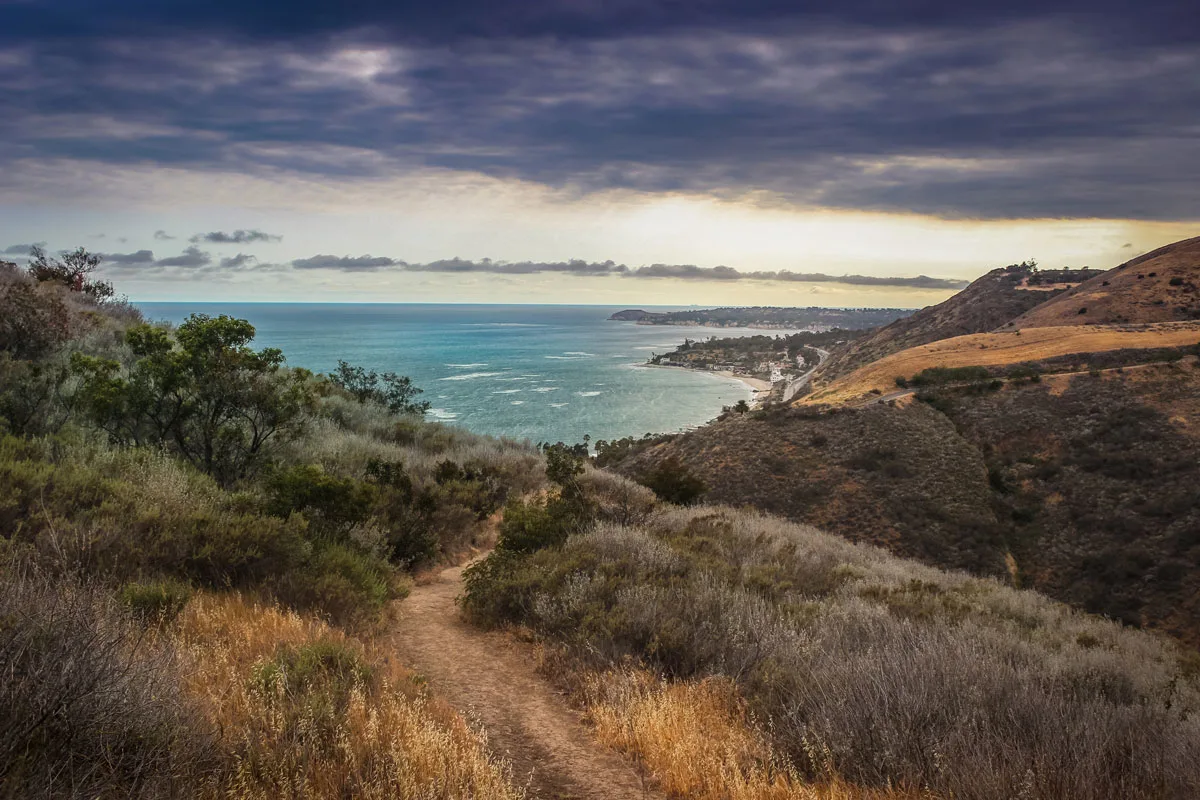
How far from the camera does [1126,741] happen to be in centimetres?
467

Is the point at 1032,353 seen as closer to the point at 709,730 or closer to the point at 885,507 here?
the point at 885,507

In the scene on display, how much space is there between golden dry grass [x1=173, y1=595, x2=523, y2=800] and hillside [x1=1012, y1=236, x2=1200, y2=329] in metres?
64.1

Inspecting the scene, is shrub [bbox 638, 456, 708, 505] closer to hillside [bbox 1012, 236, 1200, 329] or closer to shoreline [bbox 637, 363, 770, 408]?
hillside [bbox 1012, 236, 1200, 329]

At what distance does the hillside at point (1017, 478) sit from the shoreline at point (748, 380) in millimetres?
53047

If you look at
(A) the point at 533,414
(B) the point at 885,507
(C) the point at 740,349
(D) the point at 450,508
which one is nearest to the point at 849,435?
(B) the point at 885,507

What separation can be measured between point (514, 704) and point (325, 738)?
7.92 feet

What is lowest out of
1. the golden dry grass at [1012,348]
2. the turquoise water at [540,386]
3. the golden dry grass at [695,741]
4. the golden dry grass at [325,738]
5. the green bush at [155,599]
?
the turquoise water at [540,386]

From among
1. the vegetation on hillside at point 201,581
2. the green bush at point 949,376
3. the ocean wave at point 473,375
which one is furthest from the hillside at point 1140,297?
the ocean wave at point 473,375

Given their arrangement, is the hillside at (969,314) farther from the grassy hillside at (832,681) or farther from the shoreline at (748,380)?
the grassy hillside at (832,681)

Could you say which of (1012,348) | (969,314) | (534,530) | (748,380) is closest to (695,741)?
(534,530)

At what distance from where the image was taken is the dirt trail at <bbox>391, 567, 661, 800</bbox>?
493cm

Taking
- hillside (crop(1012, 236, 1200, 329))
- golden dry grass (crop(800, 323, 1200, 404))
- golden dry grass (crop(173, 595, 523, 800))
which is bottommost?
golden dry grass (crop(173, 595, 523, 800))

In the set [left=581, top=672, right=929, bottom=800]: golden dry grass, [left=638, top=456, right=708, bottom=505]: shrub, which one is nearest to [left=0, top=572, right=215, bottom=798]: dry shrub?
[left=581, top=672, right=929, bottom=800]: golden dry grass

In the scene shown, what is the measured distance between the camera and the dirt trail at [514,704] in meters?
4.93
